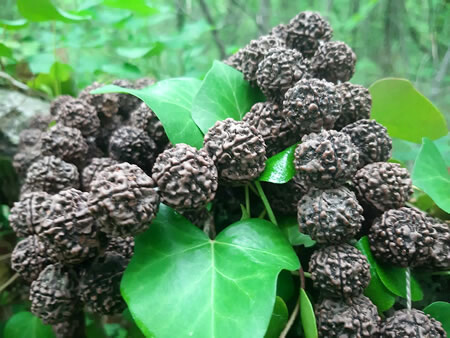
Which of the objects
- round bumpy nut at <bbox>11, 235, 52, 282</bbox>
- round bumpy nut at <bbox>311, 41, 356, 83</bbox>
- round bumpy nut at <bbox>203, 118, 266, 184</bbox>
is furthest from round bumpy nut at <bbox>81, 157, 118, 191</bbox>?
round bumpy nut at <bbox>311, 41, 356, 83</bbox>

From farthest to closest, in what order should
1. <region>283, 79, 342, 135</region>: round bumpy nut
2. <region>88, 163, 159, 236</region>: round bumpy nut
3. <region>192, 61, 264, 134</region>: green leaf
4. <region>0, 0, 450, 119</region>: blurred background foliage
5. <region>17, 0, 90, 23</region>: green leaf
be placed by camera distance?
<region>0, 0, 450, 119</region>: blurred background foliage
<region>17, 0, 90, 23</region>: green leaf
<region>192, 61, 264, 134</region>: green leaf
<region>283, 79, 342, 135</region>: round bumpy nut
<region>88, 163, 159, 236</region>: round bumpy nut

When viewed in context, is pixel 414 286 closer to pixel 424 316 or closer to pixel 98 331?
pixel 424 316

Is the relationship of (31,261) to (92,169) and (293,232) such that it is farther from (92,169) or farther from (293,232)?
(293,232)

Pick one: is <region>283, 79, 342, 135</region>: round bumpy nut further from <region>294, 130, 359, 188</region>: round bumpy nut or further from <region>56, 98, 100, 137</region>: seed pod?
<region>56, 98, 100, 137</region>: seed pod

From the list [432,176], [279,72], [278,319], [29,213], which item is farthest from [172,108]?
[432,176]

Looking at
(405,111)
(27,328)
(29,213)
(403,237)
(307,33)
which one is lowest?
(27,328)

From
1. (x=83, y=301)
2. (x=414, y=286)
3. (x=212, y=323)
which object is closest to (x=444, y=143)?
(x=414, y=286)
